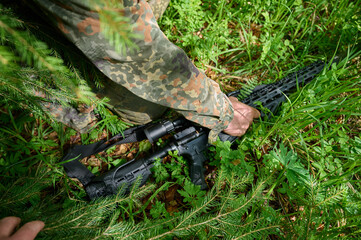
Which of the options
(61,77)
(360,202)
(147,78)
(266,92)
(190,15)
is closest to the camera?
(61,77)

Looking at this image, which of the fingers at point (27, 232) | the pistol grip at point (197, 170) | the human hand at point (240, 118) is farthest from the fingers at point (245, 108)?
the fingers at point (27, 232)

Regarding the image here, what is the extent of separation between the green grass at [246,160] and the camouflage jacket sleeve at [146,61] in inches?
22.3

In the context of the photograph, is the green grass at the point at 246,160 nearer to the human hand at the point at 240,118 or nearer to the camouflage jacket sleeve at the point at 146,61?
the human hand at the point at 240,118

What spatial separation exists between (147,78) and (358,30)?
285cm

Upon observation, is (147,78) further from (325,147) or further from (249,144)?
(325,147)

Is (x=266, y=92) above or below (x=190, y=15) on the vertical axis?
below

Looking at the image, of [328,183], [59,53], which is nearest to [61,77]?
[59,53]

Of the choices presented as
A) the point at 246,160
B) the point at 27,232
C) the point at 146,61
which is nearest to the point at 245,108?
the point at 246,160

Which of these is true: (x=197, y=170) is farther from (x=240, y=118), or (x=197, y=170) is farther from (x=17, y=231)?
(x=17, y=231)

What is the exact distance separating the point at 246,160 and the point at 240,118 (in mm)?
468

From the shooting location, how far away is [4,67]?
65 cm

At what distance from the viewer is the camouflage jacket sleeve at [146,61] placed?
3.23 ft

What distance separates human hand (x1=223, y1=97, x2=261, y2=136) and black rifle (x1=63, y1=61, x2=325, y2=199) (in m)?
0.09

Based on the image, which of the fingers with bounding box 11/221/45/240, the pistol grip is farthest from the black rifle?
the fingers with bounding box 11/221/45/240
